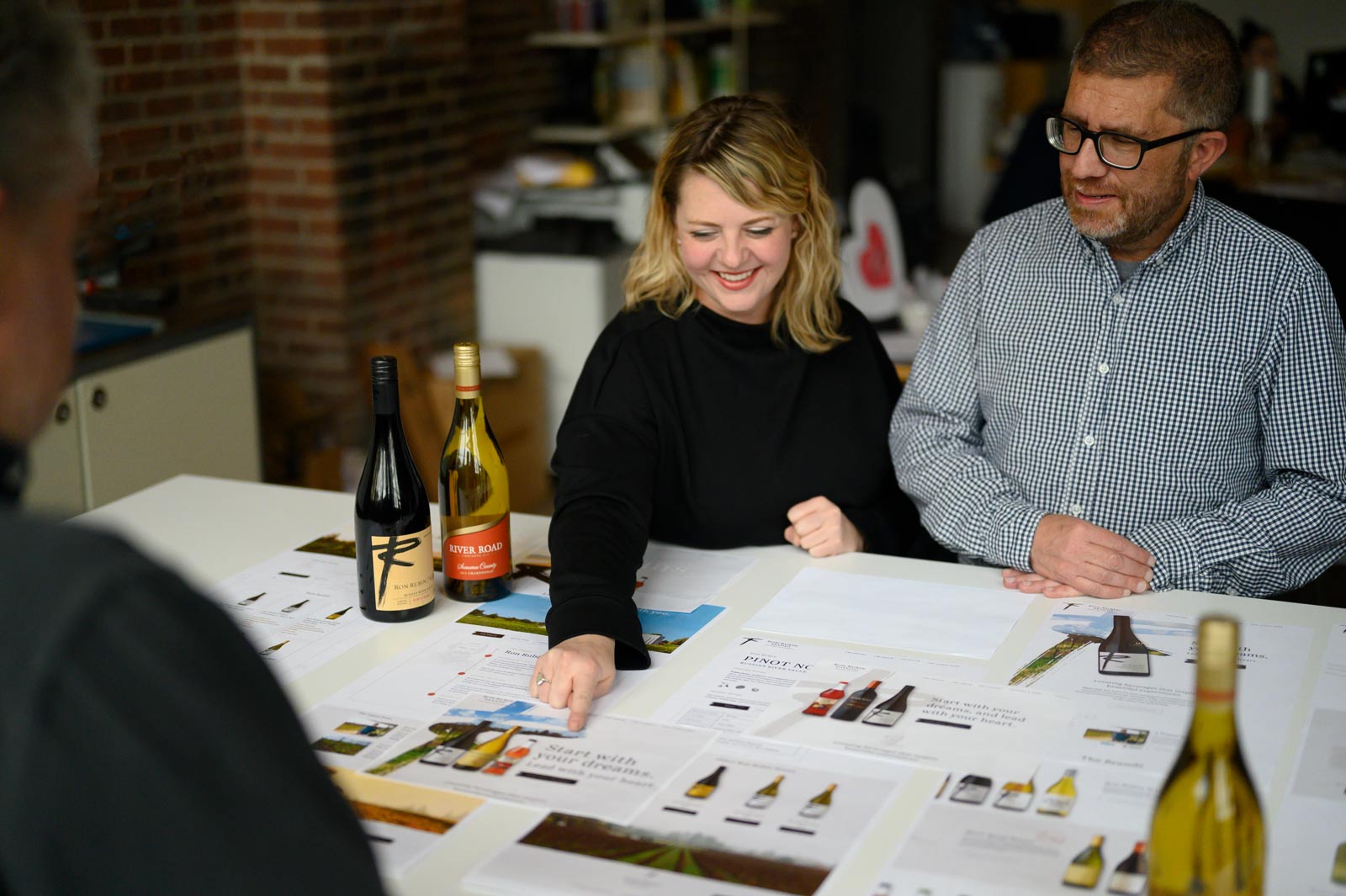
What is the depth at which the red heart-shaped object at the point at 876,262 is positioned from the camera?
12.7 ft

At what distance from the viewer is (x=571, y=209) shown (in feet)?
16.1

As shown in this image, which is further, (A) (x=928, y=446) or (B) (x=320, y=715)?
(A) (x=928, y=446)

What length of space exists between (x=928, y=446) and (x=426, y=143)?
2767 mm

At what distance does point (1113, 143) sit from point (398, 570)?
1176 millimetres

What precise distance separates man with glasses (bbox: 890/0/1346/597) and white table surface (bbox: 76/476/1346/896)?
0.16m

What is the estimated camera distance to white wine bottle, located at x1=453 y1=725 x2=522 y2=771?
1.33 m

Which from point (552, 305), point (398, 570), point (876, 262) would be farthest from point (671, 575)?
point (552, 305)

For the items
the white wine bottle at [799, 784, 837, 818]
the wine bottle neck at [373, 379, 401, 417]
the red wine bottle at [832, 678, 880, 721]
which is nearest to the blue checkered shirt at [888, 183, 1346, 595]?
the red wine bottle at [832, 678, 880, 721]

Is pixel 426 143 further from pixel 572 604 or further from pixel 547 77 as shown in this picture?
pixel 572 604

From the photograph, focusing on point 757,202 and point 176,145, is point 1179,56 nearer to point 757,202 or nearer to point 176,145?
point 757,202

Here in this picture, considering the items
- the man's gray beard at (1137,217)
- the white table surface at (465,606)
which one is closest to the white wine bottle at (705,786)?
the white table surface at (465,606)

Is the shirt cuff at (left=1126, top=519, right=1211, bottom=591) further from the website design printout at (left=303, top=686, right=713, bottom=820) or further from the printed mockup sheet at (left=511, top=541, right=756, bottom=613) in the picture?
the website design printout at (left=303, top=686, right=713, bottom=820)

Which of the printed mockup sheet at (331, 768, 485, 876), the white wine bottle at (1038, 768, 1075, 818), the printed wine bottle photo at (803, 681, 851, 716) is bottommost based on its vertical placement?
the printed mockup sheet at (331, 768, 485, 876)

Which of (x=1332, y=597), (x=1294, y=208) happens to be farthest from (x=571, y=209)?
(x=1332, y=597)
